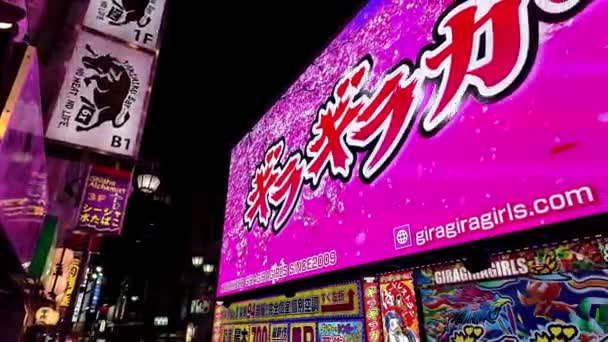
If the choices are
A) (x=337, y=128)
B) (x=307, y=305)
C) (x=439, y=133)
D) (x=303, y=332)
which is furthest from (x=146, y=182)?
(x=439, y=133)

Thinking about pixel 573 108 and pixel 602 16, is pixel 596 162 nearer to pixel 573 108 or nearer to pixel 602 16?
pixel 573 108

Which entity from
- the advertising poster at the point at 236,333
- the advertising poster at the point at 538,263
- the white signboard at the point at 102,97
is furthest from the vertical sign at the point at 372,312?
the white signboard at the point at 102,97

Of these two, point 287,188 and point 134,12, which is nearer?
point 287,188

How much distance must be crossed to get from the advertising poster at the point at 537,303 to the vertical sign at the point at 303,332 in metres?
1.86

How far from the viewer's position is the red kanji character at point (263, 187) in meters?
6.09

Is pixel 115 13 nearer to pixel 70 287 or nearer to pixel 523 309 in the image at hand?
pixel 523 309

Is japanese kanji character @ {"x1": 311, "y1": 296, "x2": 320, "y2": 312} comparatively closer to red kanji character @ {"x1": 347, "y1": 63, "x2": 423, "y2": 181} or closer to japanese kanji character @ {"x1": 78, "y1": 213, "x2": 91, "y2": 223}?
red kanji character @ {"x1": 347, "y1": 63, "x2": 423, "y2": 181}

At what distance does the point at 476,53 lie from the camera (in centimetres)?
288

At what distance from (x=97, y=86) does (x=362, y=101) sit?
4.45 metres

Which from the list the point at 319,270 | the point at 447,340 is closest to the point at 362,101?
the point at 319,270

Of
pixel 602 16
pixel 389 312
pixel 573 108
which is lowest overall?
pixel 389 312


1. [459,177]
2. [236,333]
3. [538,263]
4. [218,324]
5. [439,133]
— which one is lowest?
[236,333]

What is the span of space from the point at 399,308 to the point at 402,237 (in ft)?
2.81

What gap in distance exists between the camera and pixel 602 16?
2070 mm
